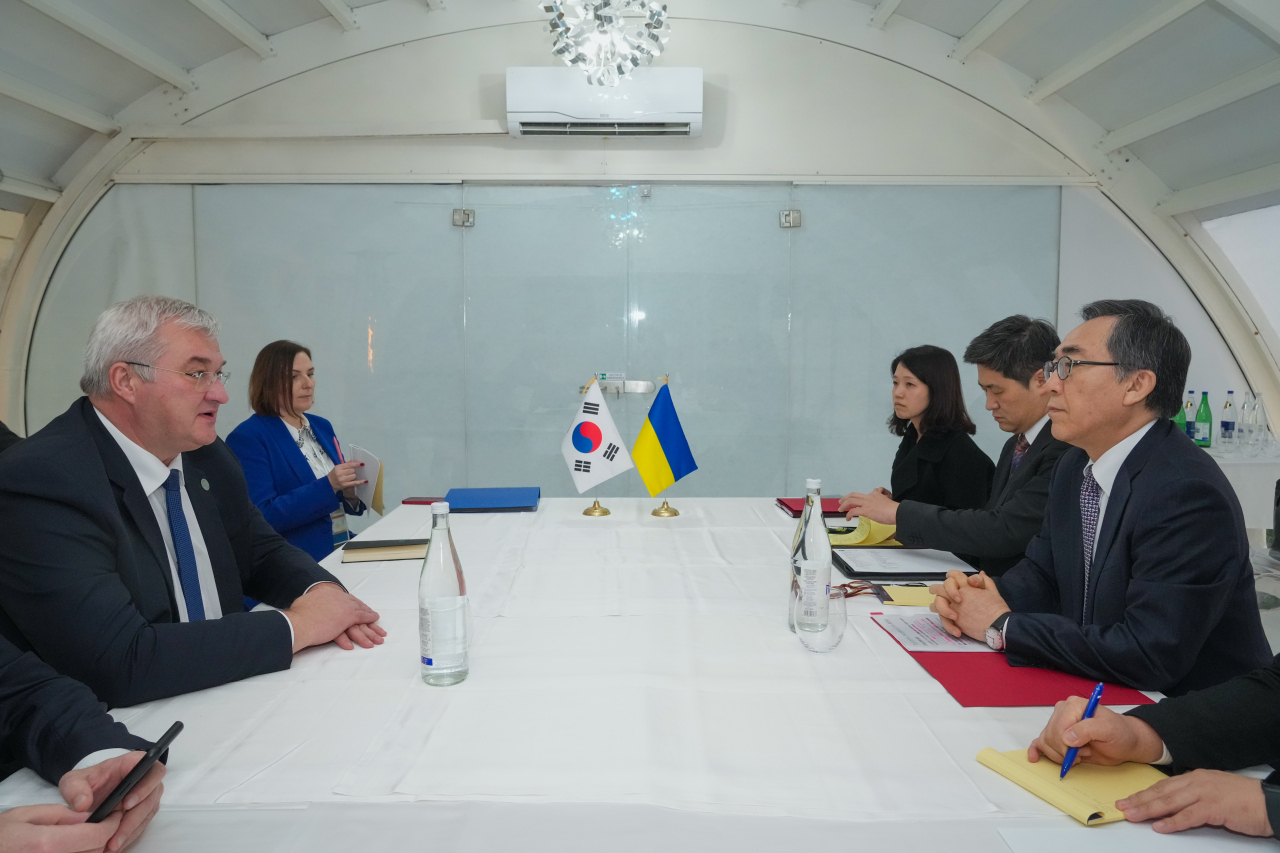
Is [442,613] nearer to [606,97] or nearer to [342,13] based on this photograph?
[606,97]

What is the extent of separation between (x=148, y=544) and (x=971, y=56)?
199 inches

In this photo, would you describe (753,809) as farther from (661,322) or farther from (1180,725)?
(661,322)

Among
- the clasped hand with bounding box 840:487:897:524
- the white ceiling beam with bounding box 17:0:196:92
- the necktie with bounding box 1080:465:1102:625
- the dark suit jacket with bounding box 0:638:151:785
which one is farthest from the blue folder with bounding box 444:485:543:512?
the white ceiling beam with bounding box 17:0:196:92

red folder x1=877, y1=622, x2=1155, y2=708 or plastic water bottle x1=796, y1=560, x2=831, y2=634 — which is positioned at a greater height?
plastic water bottle x1=796, y1=560, x2=831, y2=634

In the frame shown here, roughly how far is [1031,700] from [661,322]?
Result: 3.80m

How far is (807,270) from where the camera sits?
480 cm

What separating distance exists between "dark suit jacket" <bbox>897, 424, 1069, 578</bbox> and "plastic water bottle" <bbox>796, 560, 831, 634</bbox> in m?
0.73

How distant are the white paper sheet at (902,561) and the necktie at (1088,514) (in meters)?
0.43

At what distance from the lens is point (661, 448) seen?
2.86 m

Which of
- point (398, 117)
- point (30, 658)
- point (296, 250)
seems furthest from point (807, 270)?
point (30, 658)

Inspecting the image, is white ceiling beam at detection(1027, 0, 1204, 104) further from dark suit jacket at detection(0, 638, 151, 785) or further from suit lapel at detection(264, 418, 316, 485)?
dark suit jacket at detection(0, 638, 151, 785)

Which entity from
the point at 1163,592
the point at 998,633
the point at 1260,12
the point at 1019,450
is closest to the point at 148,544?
the point at 998,633

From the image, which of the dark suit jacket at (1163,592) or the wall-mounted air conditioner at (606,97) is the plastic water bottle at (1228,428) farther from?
the dark suit jacket at (1163,592)

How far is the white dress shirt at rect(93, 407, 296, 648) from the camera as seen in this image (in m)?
1.51
